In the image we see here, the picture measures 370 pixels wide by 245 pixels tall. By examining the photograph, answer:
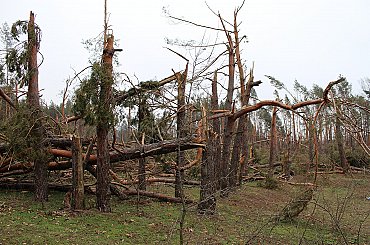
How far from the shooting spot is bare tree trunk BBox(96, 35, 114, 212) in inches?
351

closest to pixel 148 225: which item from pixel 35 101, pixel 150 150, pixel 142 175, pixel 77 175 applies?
pixel 77 175

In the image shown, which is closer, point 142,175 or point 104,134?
point 104,134

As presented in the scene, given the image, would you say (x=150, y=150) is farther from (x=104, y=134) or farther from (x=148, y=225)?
(x=148, y=225)

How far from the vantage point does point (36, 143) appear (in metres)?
9.54

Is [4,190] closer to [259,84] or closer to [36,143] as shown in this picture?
[36,143]

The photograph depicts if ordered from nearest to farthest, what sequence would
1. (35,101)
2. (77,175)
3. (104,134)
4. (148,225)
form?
(148,225)
(77,175)
(104,134)
(35,101)

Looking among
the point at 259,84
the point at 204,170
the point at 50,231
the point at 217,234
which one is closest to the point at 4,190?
the point at 50,231

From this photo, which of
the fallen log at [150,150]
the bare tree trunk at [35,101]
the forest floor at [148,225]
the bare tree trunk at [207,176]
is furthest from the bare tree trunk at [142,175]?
the bare tree trunk at [35,101]

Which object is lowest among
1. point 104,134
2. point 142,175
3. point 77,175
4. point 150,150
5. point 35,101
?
point 142,175

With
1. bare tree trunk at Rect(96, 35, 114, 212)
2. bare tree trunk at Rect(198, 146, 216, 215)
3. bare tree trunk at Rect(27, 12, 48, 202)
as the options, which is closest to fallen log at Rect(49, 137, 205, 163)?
bare tree trunk at Rect(198, 146, 216, 215)

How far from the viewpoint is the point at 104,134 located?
30.0 ft

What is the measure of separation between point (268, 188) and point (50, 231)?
1117 cm

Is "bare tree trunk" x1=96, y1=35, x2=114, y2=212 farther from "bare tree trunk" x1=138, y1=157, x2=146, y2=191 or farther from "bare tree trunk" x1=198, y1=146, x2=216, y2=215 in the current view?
"bare tree trunk" x1=198, y1=146, x2=216, y2=215

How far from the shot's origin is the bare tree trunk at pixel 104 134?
29.3ft
